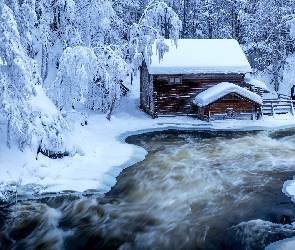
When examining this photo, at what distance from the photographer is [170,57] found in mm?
24609

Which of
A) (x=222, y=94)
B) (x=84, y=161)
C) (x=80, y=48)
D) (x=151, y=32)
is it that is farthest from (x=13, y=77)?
(x=222, y=94)

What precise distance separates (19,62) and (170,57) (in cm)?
1500

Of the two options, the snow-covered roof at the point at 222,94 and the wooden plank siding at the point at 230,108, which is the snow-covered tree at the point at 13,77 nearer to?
the snow-covered roof at the point at 222,94

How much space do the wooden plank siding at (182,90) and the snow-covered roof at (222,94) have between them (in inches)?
47.1

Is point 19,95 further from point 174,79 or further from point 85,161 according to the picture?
point 174,79

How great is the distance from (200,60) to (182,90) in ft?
8.00

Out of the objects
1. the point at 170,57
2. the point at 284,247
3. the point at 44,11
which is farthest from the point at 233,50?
the point at 284,247

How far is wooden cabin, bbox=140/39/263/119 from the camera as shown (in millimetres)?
23344

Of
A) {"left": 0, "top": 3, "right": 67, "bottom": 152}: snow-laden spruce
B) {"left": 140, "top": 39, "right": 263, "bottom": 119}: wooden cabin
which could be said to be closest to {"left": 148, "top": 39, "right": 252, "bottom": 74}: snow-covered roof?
{"left": 140, "top": 39, "right": 263, "bottom": 119}: wooden cabin

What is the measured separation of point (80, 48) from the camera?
16203mm

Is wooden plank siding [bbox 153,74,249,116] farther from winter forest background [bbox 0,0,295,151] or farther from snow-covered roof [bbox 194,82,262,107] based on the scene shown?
winter forest background [bbox 0,0,295,151]

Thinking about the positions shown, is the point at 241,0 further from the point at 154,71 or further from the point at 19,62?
the point at 19,62

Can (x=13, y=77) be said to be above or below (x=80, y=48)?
below

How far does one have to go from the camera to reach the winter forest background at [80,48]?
452 inches
